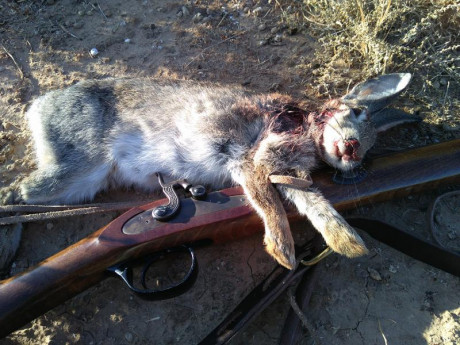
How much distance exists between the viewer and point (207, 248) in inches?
136

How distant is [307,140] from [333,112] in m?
0.33

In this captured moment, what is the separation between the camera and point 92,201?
3.91 meters

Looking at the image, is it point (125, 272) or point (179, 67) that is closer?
point (125, 272)

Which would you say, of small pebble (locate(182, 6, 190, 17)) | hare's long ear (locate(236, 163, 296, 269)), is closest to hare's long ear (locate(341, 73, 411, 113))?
hare's long ear (locate(236, 163, 296, 269))

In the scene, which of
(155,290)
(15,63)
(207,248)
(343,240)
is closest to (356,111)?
(343,240)

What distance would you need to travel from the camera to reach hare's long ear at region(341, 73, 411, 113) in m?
3.27

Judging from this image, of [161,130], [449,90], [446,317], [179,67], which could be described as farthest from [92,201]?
[449,90]

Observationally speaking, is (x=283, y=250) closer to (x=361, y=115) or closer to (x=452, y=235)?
(x=361, y=115)

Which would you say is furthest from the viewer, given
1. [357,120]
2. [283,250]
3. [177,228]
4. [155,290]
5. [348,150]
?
[357,120]

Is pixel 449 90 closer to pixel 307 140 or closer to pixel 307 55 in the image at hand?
pixel 307 55

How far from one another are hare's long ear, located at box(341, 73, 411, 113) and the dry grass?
87 centimetres

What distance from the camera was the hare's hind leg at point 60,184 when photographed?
376cm

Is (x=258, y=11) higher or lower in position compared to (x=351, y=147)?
higher

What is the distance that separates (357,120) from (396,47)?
1.41m
